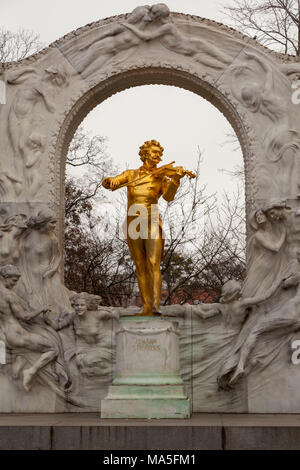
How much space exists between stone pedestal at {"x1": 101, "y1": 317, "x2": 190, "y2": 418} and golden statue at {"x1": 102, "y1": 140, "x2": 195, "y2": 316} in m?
0.59

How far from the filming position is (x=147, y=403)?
9.07 m

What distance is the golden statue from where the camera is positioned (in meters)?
10.2

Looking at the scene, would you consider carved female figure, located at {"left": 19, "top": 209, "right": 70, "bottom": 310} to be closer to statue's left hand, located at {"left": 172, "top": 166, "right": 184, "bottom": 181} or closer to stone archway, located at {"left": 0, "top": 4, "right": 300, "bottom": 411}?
stone archway, located at {"left": 0, "top": 4, "right": 300, "bottom": 411}

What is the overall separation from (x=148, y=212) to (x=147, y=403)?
2610 mm

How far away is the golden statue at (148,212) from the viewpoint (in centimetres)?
1020

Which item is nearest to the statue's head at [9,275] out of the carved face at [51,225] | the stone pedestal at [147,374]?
the carved face at [51,225]

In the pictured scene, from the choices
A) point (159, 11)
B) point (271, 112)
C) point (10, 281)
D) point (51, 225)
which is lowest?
point (10, 281)

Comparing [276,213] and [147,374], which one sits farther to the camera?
[276,213]

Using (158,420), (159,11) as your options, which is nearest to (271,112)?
(159,11)

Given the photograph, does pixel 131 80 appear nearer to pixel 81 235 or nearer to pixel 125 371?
pixel 125 371

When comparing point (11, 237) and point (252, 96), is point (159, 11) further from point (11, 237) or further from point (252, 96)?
point (11, 237)

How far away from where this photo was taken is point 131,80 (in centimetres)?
1173

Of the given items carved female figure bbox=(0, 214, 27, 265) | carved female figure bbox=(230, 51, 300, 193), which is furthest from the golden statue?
carved female figure bbox=(230, 51, 300, 193)

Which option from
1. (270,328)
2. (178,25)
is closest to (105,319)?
(270,328)
